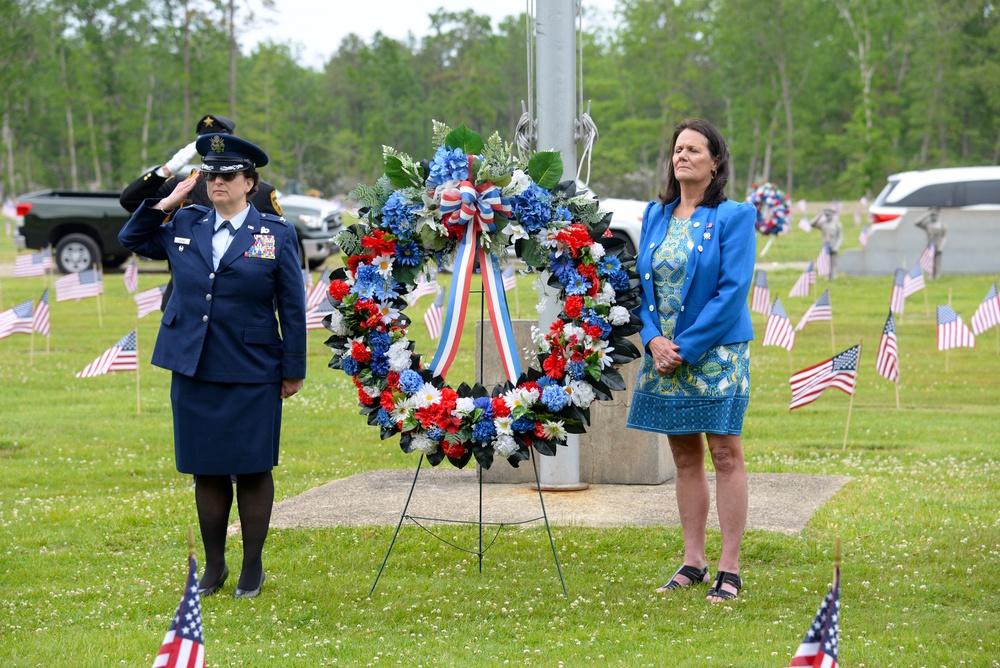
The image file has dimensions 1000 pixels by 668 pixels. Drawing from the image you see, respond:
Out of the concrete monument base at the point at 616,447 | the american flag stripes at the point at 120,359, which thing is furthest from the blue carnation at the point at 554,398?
the american flag stripes at the point at 120,359

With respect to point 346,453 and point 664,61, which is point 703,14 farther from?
point 346,453

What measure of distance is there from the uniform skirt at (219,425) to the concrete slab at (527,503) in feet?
4.88

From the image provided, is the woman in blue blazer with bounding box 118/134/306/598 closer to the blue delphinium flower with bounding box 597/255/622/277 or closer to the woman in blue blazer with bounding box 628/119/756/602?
the blue delphinium flower with bounding box 597/255/622/277

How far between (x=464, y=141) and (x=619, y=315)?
100 centimetres

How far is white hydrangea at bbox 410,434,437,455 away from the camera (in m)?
5.64

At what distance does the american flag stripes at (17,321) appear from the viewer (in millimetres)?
13141

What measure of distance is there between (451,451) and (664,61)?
183 feet

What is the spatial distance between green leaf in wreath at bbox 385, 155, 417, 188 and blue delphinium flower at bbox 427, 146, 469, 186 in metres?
0.12

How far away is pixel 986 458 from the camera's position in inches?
358

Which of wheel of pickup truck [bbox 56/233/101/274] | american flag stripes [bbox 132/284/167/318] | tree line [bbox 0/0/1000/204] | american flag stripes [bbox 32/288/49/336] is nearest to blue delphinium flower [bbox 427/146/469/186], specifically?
american flag stripes [bbox 132/284/167/318]

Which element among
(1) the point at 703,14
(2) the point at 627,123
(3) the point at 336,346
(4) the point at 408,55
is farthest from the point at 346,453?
(4) the point at 408,55

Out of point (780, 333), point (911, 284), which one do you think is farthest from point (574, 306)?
point (911, 284)

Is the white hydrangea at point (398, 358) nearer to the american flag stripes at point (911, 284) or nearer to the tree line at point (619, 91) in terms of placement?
the american flag stripes at point (911, 284)

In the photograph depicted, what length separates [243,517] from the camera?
5.79 metres
